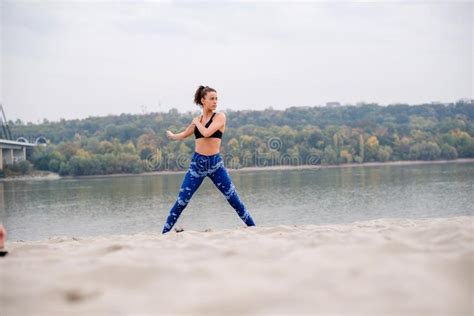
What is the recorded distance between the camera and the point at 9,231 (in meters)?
24.5

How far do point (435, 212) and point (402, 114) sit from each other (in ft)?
247

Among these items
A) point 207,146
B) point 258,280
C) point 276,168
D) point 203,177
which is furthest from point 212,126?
point 276,168

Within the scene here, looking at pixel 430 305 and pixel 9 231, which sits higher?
pixel 430 305

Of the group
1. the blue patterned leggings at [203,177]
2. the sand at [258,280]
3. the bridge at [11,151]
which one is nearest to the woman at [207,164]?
the blue patterned leggings at [203,177]

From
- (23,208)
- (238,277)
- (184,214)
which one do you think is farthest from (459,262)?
(23,208)

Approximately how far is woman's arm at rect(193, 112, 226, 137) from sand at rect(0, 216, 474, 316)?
2.26 meters

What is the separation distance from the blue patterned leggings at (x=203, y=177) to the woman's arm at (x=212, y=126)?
0.92 ft

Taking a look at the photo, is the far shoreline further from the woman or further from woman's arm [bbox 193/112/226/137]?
woman's arm [bbox 193/112/226/137]

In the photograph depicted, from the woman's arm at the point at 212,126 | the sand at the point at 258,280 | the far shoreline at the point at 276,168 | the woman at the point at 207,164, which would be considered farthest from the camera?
the far shoreline at the point at 276,168

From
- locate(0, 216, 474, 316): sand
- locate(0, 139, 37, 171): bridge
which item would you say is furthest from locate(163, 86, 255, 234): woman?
locate(0, 139, 37, 171): bridge

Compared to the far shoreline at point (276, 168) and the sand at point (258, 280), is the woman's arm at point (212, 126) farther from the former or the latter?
the far shoreline at point (276, 168)

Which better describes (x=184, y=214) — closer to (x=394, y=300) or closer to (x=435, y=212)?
(x=435, y=212)

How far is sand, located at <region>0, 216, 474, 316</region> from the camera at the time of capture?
184 centimetres

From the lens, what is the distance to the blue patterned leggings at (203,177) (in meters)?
5.14
